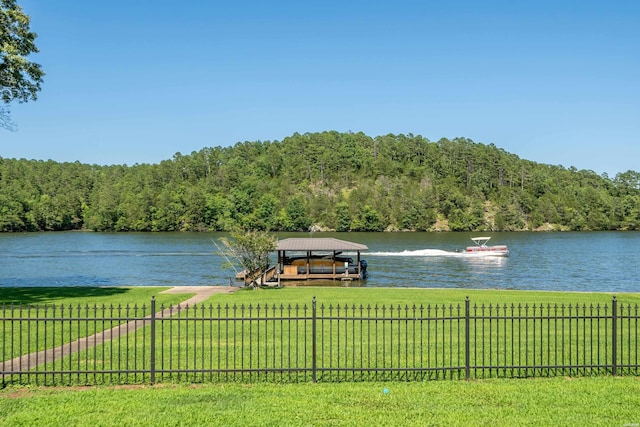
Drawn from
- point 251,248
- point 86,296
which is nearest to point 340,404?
point 86,296

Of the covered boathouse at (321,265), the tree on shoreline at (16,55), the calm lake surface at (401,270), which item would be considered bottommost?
the calm lake surface at (401,270)

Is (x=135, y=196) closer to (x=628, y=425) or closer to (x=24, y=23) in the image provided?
(x=24, y=23)

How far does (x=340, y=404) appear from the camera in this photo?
10.2 meters

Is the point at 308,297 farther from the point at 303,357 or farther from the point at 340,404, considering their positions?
the point at 340,404

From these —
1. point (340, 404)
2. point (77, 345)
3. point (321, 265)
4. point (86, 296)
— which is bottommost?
point (321, 265)

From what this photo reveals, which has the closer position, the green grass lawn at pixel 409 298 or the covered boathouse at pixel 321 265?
the green grass lawn at pixel 409 298

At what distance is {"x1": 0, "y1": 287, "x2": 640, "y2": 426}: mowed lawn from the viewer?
30.8 feet

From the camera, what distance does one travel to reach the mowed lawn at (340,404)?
30.8 ft

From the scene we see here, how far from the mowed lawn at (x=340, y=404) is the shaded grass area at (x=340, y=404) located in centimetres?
2

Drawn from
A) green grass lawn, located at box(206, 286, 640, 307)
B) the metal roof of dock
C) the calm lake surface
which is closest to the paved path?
green grass lawn, located at box(206, 286, 640, 307)

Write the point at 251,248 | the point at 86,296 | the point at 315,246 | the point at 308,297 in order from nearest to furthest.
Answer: the point at 86,296, the point at 308,297, the point at 251,248, the point at 315,246

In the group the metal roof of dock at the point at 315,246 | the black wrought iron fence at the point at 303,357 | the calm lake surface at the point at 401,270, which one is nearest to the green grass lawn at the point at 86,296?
the black wrought iron fence at the point at 303,357

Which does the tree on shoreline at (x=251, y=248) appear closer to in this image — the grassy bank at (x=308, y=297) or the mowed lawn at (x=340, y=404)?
the grassy bank at (x=308, y=297)

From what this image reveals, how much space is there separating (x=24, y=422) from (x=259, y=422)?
3725 millimetres
